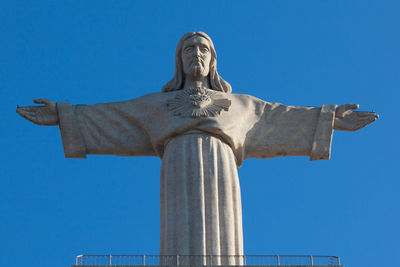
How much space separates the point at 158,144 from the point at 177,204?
2.03 m

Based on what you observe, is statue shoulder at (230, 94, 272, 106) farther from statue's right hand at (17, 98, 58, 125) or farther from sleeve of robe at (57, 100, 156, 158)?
statue's right hand at (17, 98, 58, 125)

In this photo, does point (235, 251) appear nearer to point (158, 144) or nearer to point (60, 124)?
point (158, 144)

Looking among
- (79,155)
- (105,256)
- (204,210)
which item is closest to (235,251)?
(204,210)

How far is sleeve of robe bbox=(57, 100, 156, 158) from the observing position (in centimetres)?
2311

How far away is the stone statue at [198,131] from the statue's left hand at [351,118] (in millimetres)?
24

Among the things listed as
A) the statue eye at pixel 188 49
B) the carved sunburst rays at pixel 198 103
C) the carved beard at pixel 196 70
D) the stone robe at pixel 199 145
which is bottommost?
the stone robe at pixel 199 145

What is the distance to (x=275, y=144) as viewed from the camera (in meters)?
23.1

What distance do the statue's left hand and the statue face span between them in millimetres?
3408

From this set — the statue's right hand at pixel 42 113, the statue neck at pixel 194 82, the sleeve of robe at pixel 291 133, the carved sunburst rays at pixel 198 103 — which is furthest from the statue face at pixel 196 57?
the statue's right hand at pixel 42 113

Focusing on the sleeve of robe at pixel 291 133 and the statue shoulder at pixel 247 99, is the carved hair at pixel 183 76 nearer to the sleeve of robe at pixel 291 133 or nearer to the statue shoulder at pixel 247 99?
the statue shoulder at pixel 247 99

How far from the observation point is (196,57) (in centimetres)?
2358

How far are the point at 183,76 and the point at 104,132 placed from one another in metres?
2.45

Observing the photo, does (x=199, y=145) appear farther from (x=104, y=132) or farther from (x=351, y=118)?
(x=351, y=118)

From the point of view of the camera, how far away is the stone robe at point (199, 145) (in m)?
20.9
